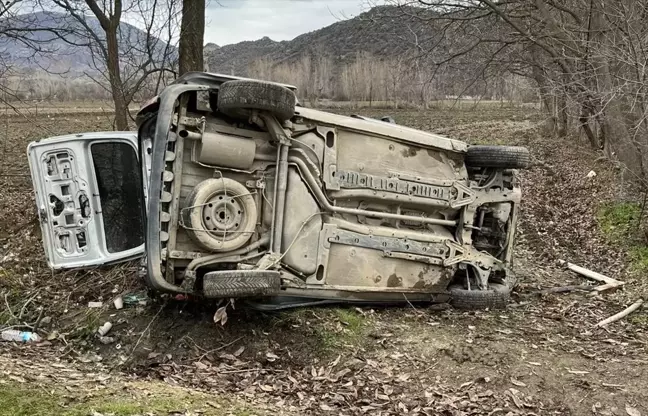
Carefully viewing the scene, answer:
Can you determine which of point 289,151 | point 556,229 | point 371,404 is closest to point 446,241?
point 289,151

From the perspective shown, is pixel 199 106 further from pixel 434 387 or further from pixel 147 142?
pixel 434 387

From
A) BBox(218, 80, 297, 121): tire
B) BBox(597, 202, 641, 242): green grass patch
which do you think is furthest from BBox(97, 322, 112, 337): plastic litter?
BBox(597, 202, 641, 242): green grass patch

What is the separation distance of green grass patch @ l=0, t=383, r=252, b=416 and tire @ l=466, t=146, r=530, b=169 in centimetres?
346

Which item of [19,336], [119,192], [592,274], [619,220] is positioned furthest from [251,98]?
[619,220]

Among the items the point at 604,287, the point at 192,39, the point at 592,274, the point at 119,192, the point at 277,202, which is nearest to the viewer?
the point at 277,202

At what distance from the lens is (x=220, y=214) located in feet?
15.1

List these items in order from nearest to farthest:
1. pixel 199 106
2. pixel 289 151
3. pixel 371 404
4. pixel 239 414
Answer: pixel 239 414 < pixel 371 404 < pixel 199 106 < pixel 289 151

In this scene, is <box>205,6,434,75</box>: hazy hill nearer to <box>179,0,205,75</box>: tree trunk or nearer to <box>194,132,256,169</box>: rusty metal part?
<box>179,0,205,75</box>: tree trunk

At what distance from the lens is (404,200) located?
5.43 metres

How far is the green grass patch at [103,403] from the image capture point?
3145 mm

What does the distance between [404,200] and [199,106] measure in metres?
1.98

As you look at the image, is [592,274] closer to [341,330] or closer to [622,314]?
[622,314]

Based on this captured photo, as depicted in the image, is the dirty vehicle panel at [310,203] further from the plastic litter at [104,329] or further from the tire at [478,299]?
the plastic litter at [104,329]

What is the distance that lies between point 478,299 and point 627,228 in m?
3.61
